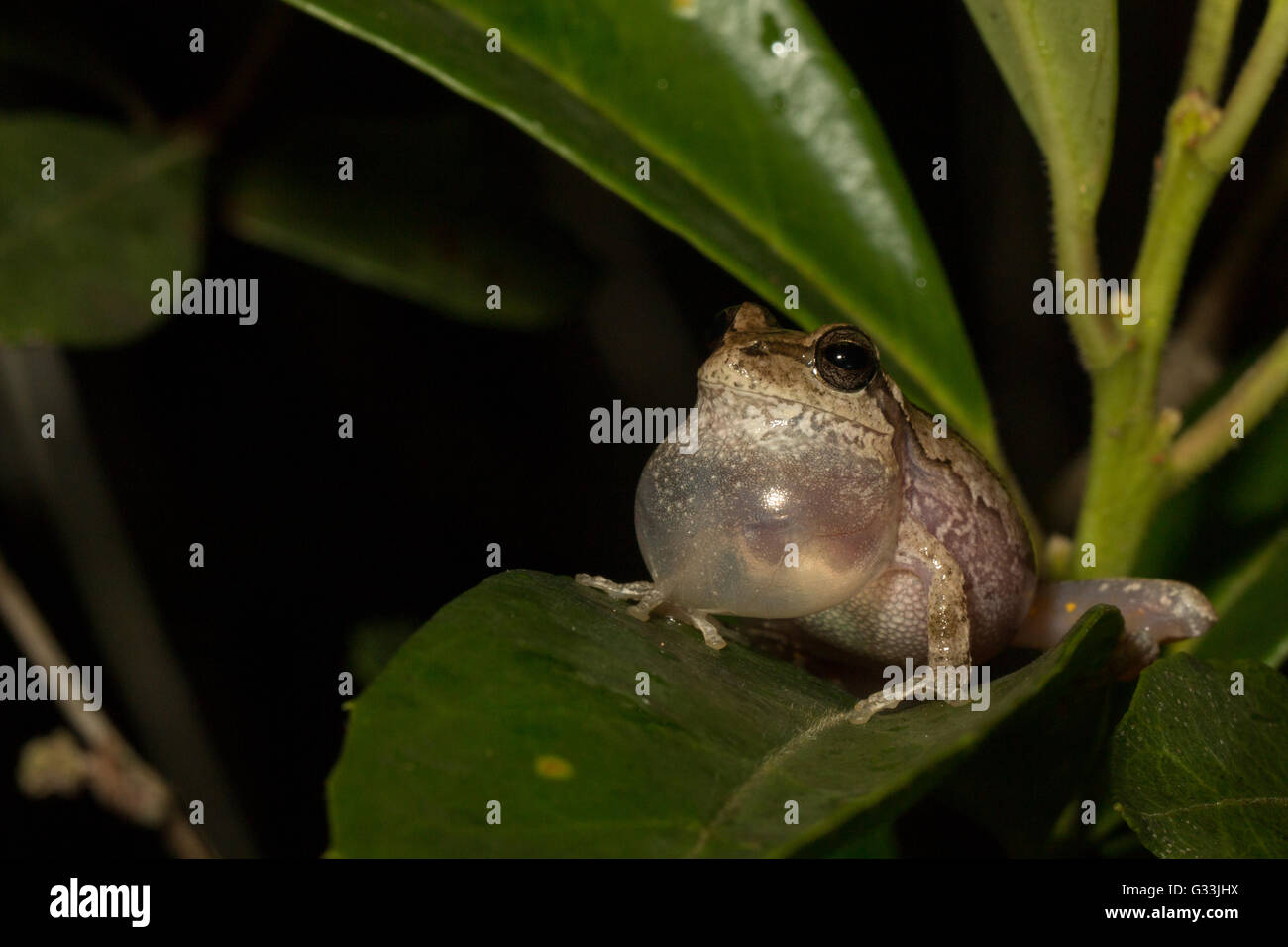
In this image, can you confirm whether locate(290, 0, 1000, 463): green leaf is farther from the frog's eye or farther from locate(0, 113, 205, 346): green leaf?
locate(0, 113, 205, 346): green leaf

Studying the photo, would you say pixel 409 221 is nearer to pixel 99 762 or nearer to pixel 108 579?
pixel 108 579

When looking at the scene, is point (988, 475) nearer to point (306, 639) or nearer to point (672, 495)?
point (672, 495)

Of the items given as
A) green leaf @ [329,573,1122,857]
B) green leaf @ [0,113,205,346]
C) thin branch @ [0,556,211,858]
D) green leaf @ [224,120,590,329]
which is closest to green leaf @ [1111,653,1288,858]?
green leaf @ [329,573,1122,857]

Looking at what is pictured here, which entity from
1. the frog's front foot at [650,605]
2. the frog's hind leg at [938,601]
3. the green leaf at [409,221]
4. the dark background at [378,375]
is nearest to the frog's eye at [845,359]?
the frog's hind leg at [938,601]

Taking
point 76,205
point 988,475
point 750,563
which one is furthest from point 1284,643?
point 76,205

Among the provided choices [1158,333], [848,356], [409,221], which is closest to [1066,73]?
[1158,333]

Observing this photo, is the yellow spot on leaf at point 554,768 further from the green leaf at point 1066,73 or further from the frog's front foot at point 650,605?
the green leaf at point 1066,73
